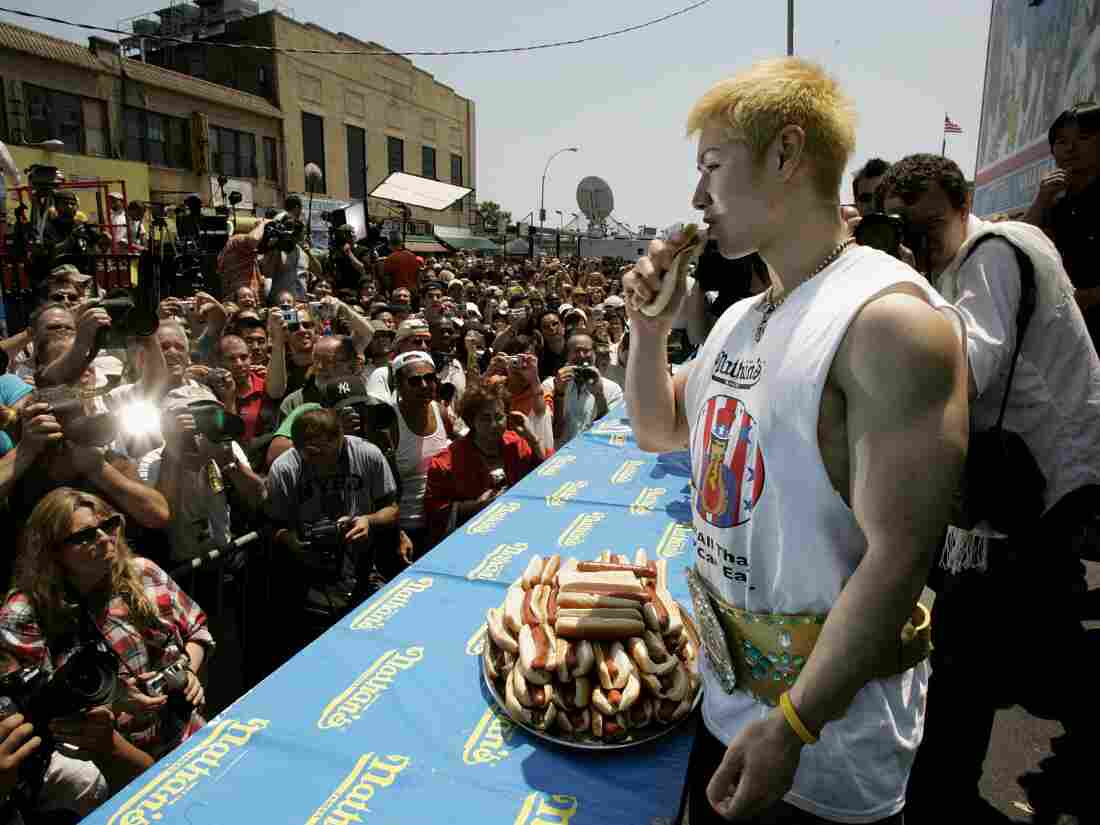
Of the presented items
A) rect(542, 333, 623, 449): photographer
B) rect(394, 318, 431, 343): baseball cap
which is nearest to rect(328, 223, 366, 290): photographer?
rect(394, 318, 431, 343): baseball cap

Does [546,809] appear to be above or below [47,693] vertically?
below

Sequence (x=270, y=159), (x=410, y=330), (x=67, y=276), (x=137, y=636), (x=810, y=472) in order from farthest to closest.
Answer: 1. (x=270, y=159)
2. (x=410, y=330)
3. (x=67, y=276)
4. (x=137, y=636)
5. (x=810, y=472)

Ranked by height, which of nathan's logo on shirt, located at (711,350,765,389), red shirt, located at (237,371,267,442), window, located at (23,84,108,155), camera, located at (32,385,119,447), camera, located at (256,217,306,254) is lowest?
red shirt, located at (237,371,267,442)

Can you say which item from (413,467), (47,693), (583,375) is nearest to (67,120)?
(583,375)

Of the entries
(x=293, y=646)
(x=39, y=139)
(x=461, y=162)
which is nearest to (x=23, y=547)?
(x=293, y=646)

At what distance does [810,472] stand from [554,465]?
309cm

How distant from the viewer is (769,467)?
1072 mm

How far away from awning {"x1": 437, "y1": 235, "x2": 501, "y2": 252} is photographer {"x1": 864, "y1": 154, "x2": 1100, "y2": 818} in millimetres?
30588

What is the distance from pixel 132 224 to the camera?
11.7 m

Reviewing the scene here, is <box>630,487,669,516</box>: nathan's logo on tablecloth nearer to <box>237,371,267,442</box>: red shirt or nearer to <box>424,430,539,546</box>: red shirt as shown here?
<box>424,430,539,546</box>: red shirt

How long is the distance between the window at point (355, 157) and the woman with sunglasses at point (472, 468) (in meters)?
35.7

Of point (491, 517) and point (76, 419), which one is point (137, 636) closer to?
point (76, 419)

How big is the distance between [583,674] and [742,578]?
73cm

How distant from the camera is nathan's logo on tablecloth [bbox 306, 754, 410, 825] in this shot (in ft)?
4.82
